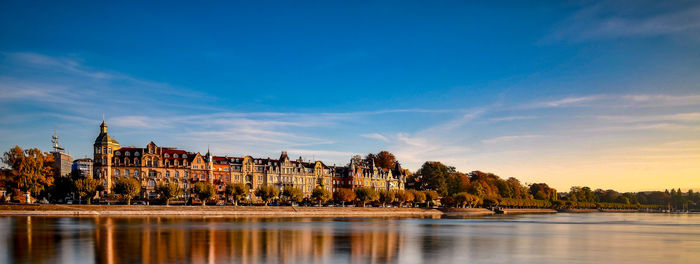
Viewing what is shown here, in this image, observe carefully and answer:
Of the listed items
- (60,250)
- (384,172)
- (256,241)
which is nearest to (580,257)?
(256,241)

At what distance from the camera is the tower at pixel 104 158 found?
108500 millimetres

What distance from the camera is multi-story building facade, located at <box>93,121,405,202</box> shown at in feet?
362

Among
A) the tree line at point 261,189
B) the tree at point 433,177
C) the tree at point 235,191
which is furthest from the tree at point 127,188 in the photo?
the tree at point 433,177

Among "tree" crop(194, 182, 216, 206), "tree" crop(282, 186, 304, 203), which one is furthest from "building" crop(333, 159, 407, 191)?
"tree" crop(194, 182, 216, 206)

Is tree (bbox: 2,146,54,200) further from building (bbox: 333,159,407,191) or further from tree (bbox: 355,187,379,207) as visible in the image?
building (bbox: 333,159,407,191)

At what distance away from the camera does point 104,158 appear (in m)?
109

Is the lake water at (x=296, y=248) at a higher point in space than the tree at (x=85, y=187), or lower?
lower

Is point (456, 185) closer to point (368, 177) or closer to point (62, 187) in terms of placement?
point (368, 177)

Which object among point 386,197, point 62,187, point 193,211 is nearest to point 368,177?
point 386,197

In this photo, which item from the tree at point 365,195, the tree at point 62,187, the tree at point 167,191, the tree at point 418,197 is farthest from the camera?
the tree at point 418,197

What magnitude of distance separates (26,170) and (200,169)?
40762 mm

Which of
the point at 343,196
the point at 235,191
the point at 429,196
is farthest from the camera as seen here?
the point at 429,196

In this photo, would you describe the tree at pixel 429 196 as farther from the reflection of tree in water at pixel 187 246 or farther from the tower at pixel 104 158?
the reflection of tree in water at pixel 187 246

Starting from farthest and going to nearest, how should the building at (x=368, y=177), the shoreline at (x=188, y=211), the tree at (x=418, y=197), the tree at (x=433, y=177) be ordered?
1. the tree at (x=433, y=177)
2. the building at (x=368, y=177)
3. the tree at (x=418, y=197)
4. the shoreline at (x=188, y=211)
